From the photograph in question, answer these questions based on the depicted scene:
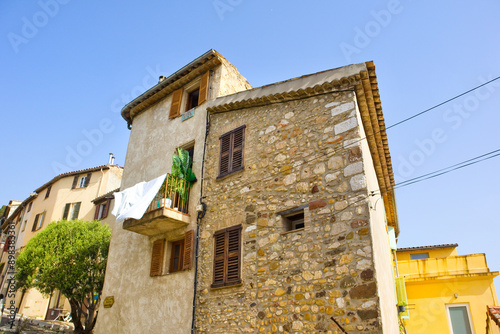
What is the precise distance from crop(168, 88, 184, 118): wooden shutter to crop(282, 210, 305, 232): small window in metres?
6.64

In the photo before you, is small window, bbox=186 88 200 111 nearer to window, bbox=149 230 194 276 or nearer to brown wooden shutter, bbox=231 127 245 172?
brown wooden shutter, bbox=231 127 245 172

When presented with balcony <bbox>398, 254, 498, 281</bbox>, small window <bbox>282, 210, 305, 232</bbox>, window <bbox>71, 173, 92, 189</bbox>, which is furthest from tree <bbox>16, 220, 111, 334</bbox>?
balcony <bbox>398, 254, 498, 281</bbox>

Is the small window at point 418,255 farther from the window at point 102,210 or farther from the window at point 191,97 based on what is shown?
the window at point 102,210

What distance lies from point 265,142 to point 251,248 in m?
2.90

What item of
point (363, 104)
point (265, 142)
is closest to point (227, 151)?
point (265, 142)

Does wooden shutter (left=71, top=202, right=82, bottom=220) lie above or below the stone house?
above

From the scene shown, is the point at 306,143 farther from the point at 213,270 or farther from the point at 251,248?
the point at 213,270

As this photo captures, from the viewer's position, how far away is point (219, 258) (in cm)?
1001

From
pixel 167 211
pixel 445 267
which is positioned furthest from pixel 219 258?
pixel 445 267

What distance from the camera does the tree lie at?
16.6m

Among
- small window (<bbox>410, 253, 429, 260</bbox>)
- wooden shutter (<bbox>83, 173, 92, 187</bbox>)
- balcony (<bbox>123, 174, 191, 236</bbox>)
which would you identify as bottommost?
balcony (<bbox>123, 174, 191, 236</bbox>)

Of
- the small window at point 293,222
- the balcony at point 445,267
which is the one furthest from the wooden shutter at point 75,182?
the small window at point 293,222

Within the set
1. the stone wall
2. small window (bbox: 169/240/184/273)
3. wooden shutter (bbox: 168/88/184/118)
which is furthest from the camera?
wooden shutter (bbox: 168/88/184/118)

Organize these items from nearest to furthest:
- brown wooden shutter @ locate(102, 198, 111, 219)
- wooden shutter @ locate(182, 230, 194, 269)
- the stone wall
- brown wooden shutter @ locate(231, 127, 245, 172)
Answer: the stone wall, wooden shutter @ locate(182, 230, 194, 269), brown wooden shutter @ locate(231, 127, 245, 172), brown wooden shutter @ locate(102, 198, 111, 219)
